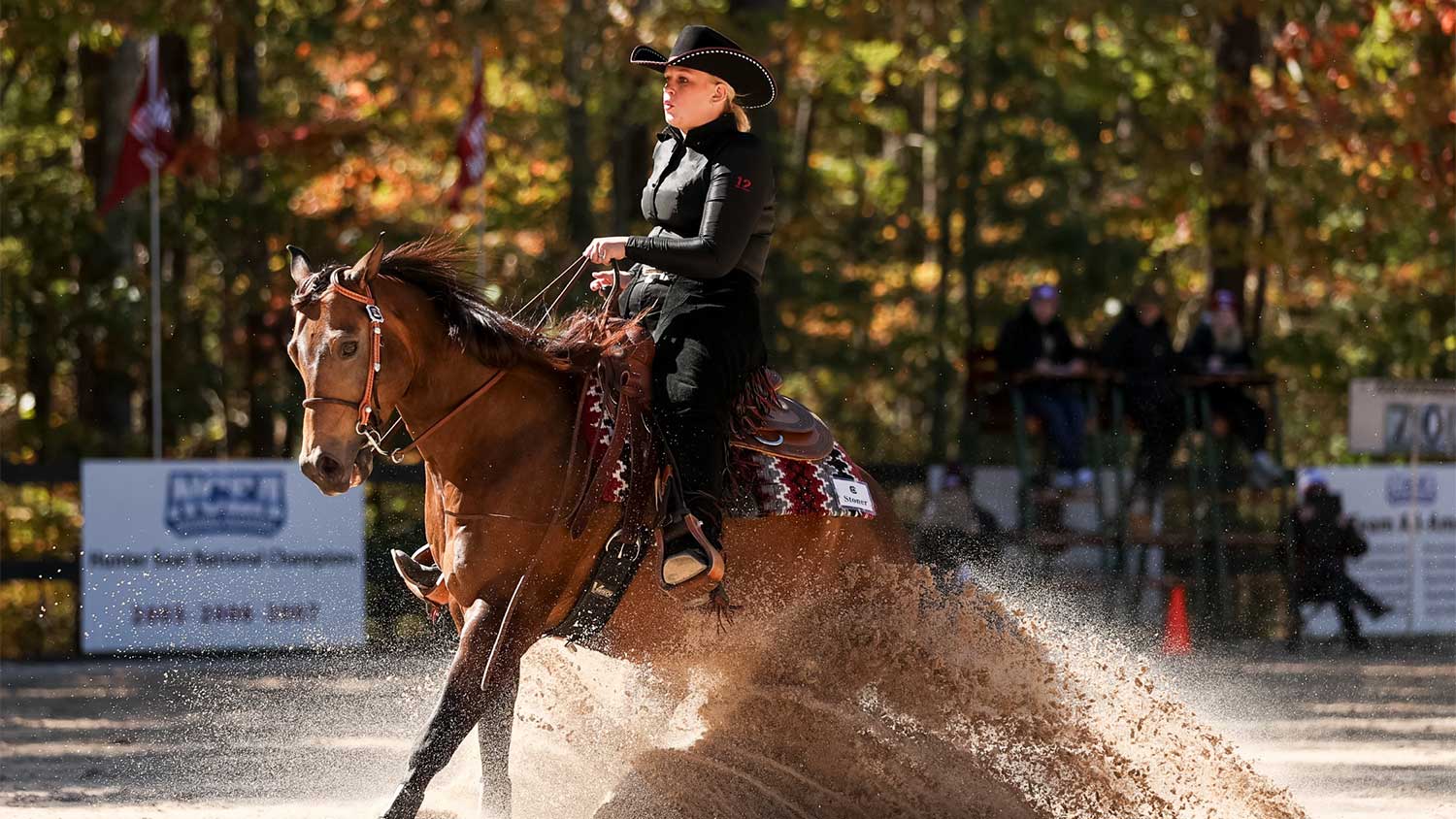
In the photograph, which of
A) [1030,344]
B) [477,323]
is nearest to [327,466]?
[477,323]

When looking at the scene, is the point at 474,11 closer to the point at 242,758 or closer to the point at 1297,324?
the point at 242,758

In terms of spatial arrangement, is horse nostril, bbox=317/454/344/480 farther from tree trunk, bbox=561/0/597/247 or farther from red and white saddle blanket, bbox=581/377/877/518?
tree trunk, bbox=561/0/597/247

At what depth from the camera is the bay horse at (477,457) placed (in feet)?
19.1

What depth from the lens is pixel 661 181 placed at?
Answer: 6.43 metres

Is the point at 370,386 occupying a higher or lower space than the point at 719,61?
lower

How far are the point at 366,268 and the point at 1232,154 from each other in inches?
591

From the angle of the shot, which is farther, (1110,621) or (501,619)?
(1110,621)

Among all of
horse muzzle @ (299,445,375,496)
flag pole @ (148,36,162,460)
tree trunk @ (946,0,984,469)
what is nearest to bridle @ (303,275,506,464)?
horse muzzle @ (299,445,375,496)

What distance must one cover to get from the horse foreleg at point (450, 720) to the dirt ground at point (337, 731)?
3.25ft

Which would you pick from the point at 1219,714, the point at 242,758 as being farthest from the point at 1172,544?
the point at 242,758

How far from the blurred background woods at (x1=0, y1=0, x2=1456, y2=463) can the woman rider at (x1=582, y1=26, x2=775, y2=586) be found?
392 inches

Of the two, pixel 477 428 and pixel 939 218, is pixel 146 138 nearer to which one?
pixel 477 428

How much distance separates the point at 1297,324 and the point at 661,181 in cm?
2208

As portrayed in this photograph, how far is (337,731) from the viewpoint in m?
9.87
